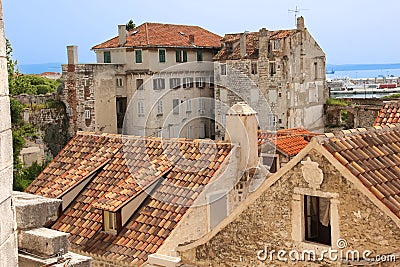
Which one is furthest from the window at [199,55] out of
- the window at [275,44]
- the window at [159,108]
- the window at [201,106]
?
the window at [275,44]

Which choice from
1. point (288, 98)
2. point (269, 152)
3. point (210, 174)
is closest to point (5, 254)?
point (210, 174)

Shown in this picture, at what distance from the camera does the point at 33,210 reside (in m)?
4.79

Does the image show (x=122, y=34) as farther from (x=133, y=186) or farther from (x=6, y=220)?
(x=6, y=220)

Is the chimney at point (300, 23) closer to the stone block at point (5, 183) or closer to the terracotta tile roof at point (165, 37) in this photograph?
the terracotta tile roof at point (165, 37)

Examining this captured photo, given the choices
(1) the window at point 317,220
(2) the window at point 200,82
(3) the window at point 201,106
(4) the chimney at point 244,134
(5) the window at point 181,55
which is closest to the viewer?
(1) the window at point 317,220

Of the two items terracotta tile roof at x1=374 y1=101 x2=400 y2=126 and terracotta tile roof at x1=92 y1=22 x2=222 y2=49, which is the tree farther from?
terracotta tile roof at x1=374 y1=101 x2=400 y2=126

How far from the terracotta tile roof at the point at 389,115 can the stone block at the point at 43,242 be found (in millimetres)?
8897

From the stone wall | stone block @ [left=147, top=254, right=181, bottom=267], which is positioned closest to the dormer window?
stone block @ [left=147, top=254, right=181, bottom=267]

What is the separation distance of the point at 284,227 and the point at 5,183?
5.45 m

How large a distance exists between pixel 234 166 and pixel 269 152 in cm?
333

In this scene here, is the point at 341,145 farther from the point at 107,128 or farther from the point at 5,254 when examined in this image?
the point at 107,128

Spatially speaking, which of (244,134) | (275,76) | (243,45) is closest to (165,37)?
(243,45)

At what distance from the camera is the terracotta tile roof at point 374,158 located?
24.3 feet

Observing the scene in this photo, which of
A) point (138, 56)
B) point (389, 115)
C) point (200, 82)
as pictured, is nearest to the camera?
point (389, 115)
